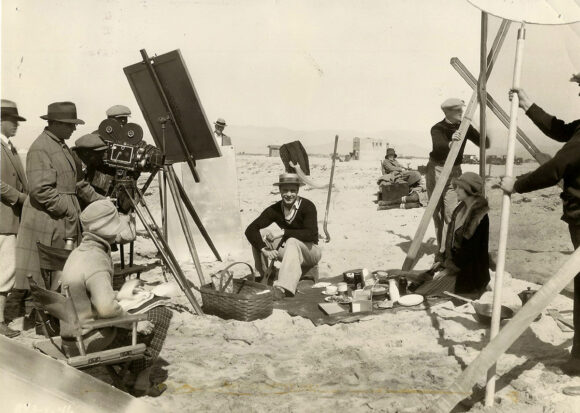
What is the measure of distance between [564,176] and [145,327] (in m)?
2.60

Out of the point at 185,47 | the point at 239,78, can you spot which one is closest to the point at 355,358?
the point at 185,47

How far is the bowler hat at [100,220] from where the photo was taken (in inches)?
119

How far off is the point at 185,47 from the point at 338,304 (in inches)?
204

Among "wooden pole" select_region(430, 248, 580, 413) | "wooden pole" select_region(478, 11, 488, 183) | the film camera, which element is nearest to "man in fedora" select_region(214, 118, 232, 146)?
the film camera

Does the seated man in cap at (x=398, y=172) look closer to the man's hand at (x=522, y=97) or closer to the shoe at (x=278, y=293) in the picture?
the shoe at (x=278, y=293)

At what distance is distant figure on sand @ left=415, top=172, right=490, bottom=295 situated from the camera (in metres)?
4.97

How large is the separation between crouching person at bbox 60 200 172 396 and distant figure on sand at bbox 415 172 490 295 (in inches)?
110

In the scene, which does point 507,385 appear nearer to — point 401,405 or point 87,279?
point 401,405

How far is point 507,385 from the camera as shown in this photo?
11.5ft

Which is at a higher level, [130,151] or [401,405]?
[130,151]

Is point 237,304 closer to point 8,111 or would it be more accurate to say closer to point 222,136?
point 8,111

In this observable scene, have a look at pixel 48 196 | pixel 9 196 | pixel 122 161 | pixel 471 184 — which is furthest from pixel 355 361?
pixel 9 196

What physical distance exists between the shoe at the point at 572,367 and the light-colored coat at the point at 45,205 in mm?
3829

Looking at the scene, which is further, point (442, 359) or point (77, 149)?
point (77, 149)
